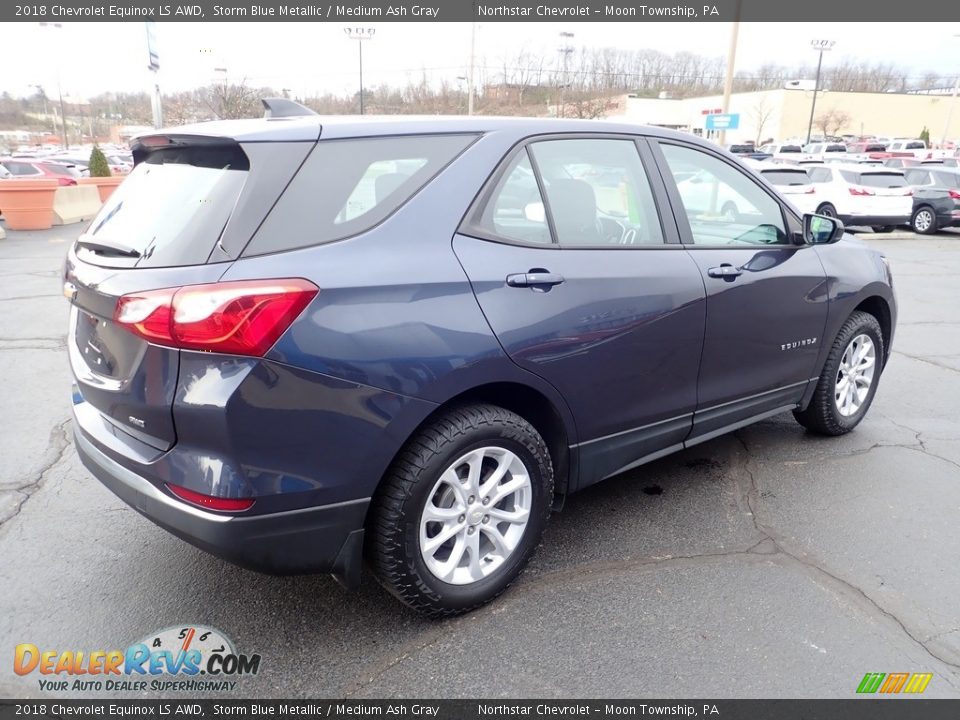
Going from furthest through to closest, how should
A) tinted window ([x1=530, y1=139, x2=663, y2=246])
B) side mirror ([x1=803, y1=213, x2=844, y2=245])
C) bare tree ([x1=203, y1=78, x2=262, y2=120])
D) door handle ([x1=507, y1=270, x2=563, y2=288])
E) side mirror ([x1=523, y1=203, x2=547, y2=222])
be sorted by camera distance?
bare tree ([x1=203, y1=78, x2=262, y2=120])
side mirror ([x1=803, y1=213, x2=844, y2=245])
tinted window ([x1=530, y1=139, x2=663, y2=246])
side mirror ([x1=523, y1=203, x2=547, y2=222])
door handle ([x1=507, y1=270, x2=563, y2=288])

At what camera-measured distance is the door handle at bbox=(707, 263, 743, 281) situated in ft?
10.8

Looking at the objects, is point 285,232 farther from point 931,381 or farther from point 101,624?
point 931,381

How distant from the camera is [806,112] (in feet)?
258

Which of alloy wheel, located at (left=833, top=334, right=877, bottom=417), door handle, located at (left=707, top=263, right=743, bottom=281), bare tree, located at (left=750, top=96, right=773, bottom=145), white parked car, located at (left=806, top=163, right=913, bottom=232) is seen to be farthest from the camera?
bare tree, located at (left=750, top=96, right=773, bottom=145)

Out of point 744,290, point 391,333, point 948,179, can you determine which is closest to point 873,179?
point 948,179

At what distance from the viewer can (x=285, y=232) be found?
2.21 m

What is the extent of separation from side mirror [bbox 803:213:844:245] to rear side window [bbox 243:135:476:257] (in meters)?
2.25

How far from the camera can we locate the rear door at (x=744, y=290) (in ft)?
11.0

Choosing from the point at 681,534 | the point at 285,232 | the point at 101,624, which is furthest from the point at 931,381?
the point at 101,624

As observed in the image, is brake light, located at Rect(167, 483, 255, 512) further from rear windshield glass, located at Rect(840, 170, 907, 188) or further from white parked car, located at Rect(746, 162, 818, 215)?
rear windshield glass, located at Rect(840, 170, 907, 188)

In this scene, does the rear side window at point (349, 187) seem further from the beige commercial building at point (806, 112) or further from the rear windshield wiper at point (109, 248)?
the beige commercial building at point (806, 112)

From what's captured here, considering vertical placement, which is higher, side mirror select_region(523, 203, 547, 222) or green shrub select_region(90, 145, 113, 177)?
side mirror select_region(523, 203, 547, 222)

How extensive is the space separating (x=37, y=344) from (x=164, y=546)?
4.15 metres

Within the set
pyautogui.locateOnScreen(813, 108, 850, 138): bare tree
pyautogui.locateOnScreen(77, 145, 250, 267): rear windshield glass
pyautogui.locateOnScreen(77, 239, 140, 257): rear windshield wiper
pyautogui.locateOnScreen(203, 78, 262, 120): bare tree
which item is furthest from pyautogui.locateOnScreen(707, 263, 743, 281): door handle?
pyautogui.locateOnScreen(813, 108, 850, 138): bare tree
